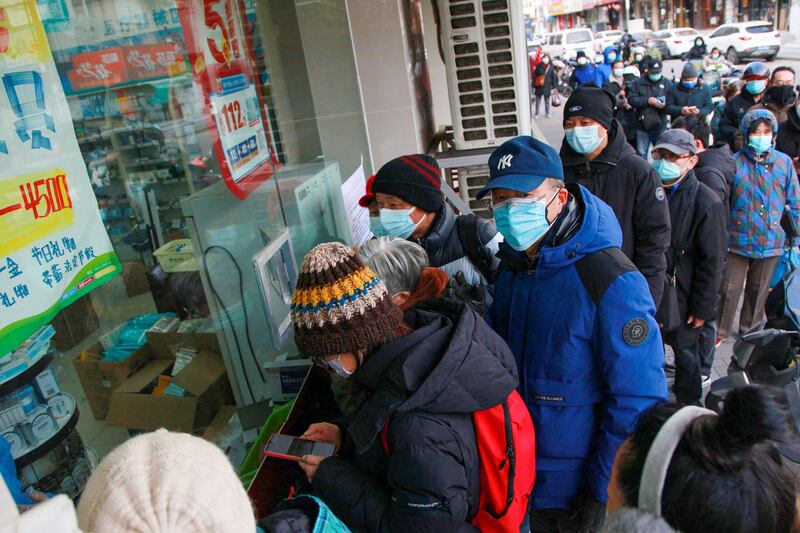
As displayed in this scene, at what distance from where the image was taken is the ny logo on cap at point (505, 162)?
2.07 m

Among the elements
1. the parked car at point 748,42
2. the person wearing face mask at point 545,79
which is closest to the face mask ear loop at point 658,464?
the person wearing face mask at point 545,79

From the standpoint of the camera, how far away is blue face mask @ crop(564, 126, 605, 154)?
10.8 feet

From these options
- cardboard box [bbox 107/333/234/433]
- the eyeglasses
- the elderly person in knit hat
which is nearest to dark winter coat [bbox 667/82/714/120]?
the eyeglasses

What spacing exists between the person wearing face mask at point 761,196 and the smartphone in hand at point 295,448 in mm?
3900

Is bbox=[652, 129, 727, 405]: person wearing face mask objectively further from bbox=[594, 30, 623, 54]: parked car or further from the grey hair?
bbox=[594, 30, 623, 54]: parked car

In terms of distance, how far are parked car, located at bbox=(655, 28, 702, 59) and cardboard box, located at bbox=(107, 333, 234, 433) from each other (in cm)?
2713

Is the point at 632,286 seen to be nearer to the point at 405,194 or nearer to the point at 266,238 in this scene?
the point at 405,194

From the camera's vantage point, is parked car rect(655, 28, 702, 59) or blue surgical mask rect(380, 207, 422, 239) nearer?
blue surgical mask rect(380, 207, 422, 239)

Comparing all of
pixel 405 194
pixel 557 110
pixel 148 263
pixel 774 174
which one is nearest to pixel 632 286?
pixel 405 194

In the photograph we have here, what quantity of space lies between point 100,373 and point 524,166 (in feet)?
5.82

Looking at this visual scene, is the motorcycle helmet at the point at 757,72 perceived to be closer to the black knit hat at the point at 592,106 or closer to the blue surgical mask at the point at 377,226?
the black knit hat at the point at 592,106

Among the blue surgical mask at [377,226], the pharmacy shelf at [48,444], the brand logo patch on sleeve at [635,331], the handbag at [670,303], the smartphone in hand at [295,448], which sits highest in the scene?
the blue surgical mask at [377,226]

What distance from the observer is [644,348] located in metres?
1.80

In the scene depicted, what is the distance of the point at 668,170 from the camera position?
Answer: 358 cm
